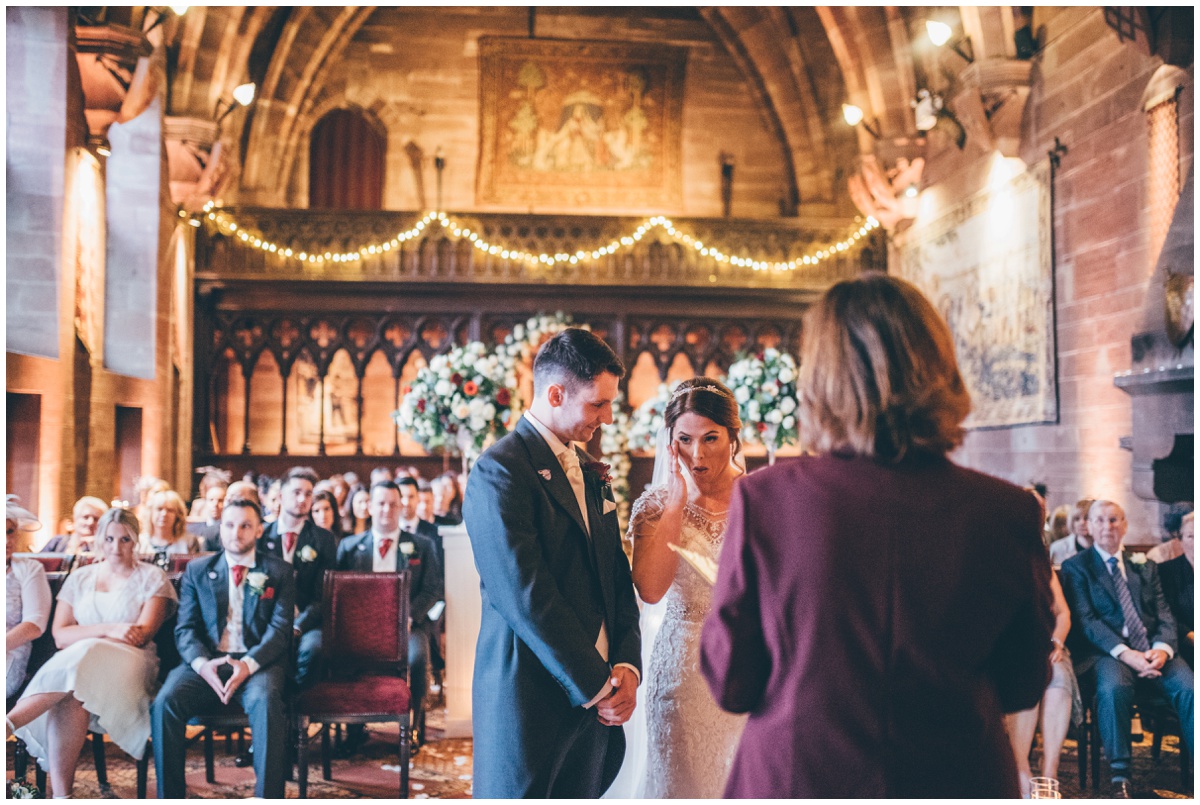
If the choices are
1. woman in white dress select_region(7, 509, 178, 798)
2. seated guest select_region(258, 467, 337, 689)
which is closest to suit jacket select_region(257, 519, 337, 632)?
seated guest select_region(258, 467, 337, 689)

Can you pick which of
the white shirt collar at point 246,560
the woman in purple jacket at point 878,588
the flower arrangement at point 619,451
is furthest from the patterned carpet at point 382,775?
the flower arrangement at point 619,451

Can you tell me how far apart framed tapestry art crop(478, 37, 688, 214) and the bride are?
12622mm

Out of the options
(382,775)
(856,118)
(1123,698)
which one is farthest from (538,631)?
(856,118)

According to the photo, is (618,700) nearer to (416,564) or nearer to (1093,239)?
(416,564)

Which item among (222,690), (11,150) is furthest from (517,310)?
(222,690)

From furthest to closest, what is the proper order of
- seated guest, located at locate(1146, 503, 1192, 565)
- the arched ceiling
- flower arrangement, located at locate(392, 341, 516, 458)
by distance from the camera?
the arched ceiling < flower arrangement, located at locate(392, 341, 516, 458) < seated guest, located at locate(1146, 503, 1192, 565)

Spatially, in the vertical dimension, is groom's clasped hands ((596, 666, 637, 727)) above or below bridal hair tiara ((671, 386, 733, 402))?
below

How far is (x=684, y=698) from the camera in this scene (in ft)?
9.87

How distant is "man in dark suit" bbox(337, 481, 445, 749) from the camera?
6.00m

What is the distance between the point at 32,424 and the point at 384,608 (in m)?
3.92

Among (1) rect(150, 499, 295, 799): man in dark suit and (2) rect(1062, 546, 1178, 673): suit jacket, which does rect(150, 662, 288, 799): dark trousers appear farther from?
(2) rect(1062, 546, 1178, 673): suit jacket

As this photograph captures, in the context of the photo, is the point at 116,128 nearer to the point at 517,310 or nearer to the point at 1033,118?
the point at 517,310

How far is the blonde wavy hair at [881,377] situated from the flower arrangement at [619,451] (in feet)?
29.5

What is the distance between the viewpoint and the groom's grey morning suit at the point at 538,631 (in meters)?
2.37
